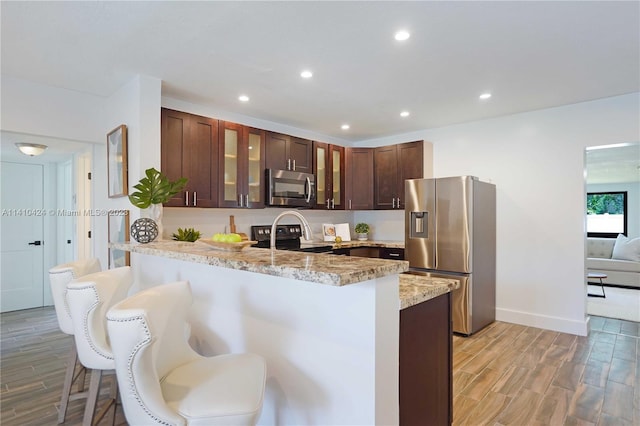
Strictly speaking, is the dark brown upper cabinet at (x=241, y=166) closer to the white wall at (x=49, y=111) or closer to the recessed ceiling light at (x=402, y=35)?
the white wall at (x=49, y=111)

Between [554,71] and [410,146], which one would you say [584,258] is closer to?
[554,71]

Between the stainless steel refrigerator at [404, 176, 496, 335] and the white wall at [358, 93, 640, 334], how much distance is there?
0.73 ft

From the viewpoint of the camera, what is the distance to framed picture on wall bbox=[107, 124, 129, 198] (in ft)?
10.4

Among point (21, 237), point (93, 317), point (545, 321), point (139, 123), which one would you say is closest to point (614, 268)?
point (545, 321)

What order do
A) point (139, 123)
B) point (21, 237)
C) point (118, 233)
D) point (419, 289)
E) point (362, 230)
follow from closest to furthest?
1. point (419, 289)
2. point (139, 123)
3. point (118, 233)
4. point (21, 237)
5. point (362, 230)

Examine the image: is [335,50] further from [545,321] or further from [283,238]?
[545,321]

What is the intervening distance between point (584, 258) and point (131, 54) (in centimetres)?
482

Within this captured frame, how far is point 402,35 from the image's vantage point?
7.82 feet

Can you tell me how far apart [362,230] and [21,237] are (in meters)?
4.93

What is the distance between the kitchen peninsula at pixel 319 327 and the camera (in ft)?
4.29

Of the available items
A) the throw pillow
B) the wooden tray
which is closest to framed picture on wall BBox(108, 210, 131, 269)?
the wooden tray

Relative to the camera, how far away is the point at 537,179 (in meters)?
4.20

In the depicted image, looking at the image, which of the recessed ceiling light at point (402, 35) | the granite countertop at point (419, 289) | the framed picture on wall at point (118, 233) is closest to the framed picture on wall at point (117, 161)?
the framed picture on wall at point (118, 233)

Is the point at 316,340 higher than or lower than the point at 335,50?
lower
